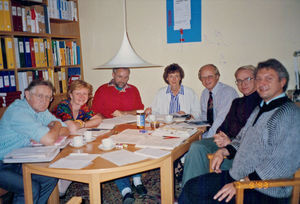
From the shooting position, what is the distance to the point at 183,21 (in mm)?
3002

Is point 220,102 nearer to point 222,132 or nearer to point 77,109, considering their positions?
point 222,132

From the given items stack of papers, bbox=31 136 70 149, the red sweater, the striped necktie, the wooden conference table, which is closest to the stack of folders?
the wooden conference table

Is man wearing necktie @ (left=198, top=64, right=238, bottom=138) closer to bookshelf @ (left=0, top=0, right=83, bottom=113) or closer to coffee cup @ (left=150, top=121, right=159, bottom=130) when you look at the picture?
coffee cup @ (left=150, top=121, right=159, bottom=130)

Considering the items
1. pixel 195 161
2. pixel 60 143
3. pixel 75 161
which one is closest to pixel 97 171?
pixel 75 161

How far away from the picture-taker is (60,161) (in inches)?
53.8

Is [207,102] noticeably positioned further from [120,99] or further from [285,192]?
[285,192]

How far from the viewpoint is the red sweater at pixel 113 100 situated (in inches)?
117

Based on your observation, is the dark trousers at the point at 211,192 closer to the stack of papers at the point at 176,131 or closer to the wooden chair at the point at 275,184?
the wooden chair at the point at 275,184

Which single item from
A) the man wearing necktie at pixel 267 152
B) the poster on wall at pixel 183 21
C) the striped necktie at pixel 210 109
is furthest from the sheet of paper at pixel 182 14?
the man wearing necktie at pixel 267 152

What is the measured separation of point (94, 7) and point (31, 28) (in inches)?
40.1

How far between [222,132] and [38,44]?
2.39 metres

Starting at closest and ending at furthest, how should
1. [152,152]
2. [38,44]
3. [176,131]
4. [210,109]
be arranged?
1. [152,152]
2. [176,131]
3. [210,109]
4. [38,44]

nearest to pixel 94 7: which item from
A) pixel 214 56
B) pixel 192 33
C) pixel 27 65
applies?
pixel 27 65

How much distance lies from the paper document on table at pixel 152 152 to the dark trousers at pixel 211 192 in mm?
319
